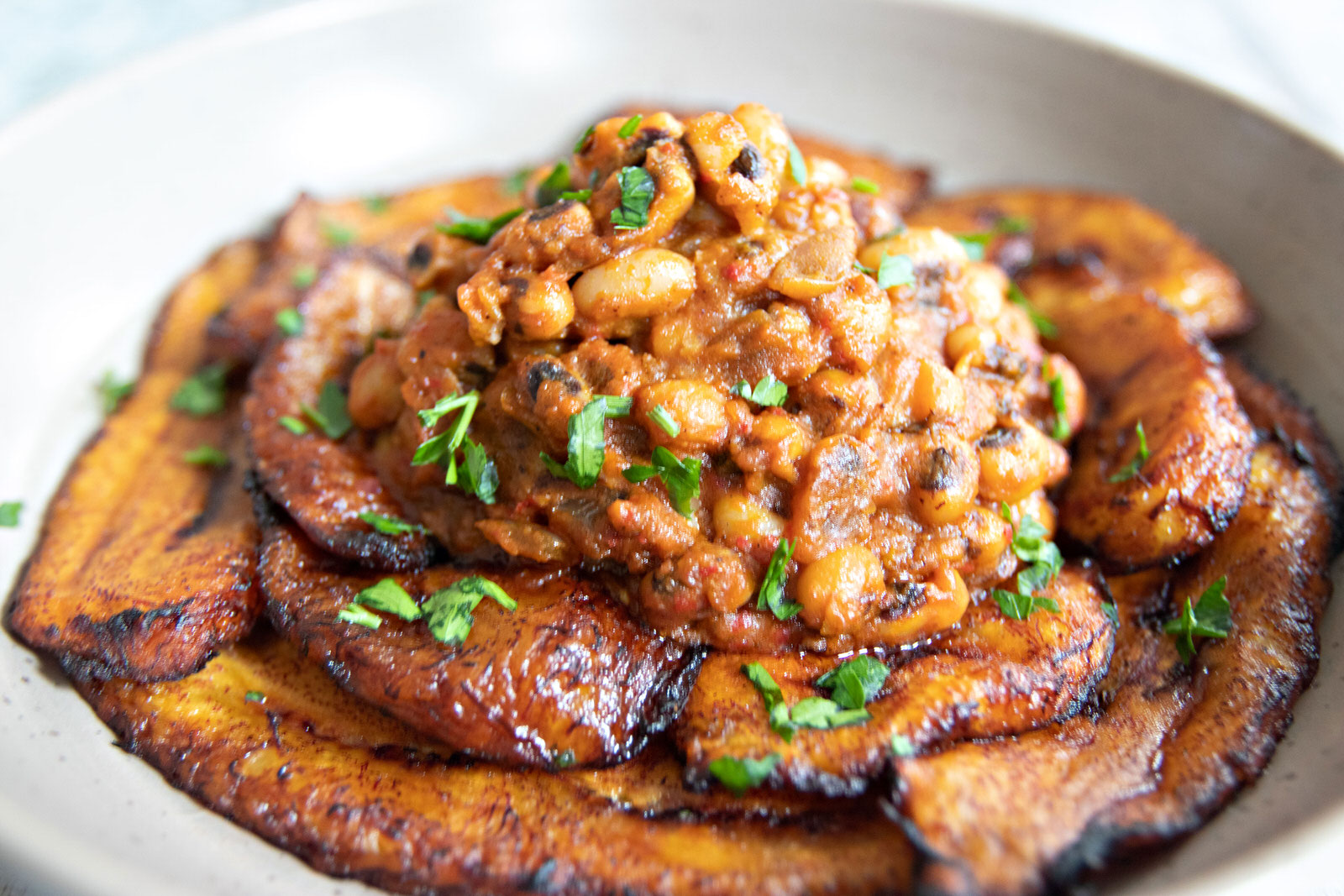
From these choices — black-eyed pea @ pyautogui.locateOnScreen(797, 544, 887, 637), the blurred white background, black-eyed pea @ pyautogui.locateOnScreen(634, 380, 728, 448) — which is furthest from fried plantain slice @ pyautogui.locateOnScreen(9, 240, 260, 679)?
the blurred white background

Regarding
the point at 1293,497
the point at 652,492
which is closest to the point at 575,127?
the point at 652,492

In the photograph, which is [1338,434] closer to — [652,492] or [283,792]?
[652,492]

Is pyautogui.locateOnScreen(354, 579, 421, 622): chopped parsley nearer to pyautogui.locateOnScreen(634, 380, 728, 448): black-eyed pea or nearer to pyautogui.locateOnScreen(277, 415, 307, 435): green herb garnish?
pyautogui.locateOnScreen(277, 415, 307, 435): green herb garnish

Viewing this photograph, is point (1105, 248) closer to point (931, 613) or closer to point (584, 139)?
point (931, 613)

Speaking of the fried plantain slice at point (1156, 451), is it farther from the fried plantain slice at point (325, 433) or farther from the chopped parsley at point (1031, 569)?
the fried plantain slice at point (325, 433)

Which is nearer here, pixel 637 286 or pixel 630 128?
pixel 637 286

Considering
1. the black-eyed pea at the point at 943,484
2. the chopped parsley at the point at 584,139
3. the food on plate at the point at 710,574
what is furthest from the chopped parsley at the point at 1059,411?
the chopped parsley at the point at 584,139

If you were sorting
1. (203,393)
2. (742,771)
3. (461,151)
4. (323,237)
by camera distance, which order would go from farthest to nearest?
(461,151)
(323,237)
(203,393)
(742,771)

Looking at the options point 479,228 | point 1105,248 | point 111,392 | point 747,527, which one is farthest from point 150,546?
point 1105,248
